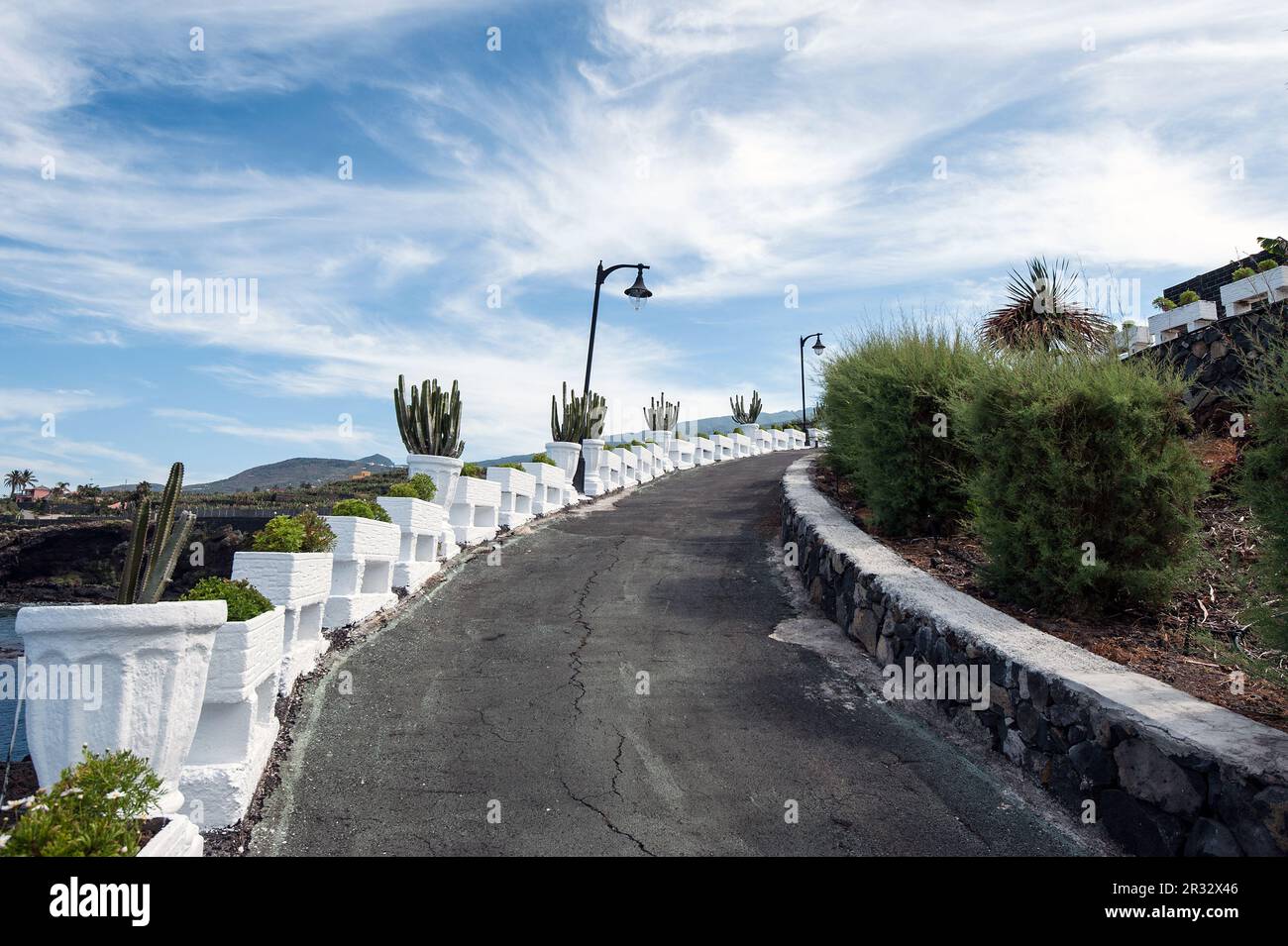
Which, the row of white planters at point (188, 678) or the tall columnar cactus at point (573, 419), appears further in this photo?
the tall columnar cactus at point (573, 419)

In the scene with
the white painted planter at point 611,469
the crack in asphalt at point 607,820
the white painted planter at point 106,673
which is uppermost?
the white painted planter at point 611,469

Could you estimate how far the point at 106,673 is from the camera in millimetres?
3848

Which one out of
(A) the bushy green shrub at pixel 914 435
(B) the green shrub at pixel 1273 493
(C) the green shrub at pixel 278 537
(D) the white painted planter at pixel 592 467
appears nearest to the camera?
(B) the green shrub at pixel 1273 493

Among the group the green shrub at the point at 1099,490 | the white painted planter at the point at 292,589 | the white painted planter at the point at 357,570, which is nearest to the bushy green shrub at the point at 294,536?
the white painted planter at the point at 292,589

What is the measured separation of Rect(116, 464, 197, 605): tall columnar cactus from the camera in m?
4.19

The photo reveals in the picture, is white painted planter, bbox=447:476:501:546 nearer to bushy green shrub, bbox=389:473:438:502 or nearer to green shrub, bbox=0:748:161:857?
bushy green shrub, bbox=389:473:438:502

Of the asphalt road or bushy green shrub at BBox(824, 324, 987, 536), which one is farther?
bushy green shrub at BBox(824, 324, 987, 536)

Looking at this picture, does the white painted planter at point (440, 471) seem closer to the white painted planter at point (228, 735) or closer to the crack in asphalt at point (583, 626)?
the crack in asphalt at point (583, 626)

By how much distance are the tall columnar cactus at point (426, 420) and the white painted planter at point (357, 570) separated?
3871 mm

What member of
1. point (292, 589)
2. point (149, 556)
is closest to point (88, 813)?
point (149, 556)

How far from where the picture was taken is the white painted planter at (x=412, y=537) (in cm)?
1023

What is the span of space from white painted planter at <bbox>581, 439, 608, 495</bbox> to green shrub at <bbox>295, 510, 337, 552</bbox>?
12566 mm

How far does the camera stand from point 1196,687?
5.41 m

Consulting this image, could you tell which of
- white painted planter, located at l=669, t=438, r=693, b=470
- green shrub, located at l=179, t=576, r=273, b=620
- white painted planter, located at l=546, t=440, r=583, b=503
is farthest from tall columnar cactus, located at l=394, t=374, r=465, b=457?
white painted planter, located at l=669, t=438, r=693, b=470
